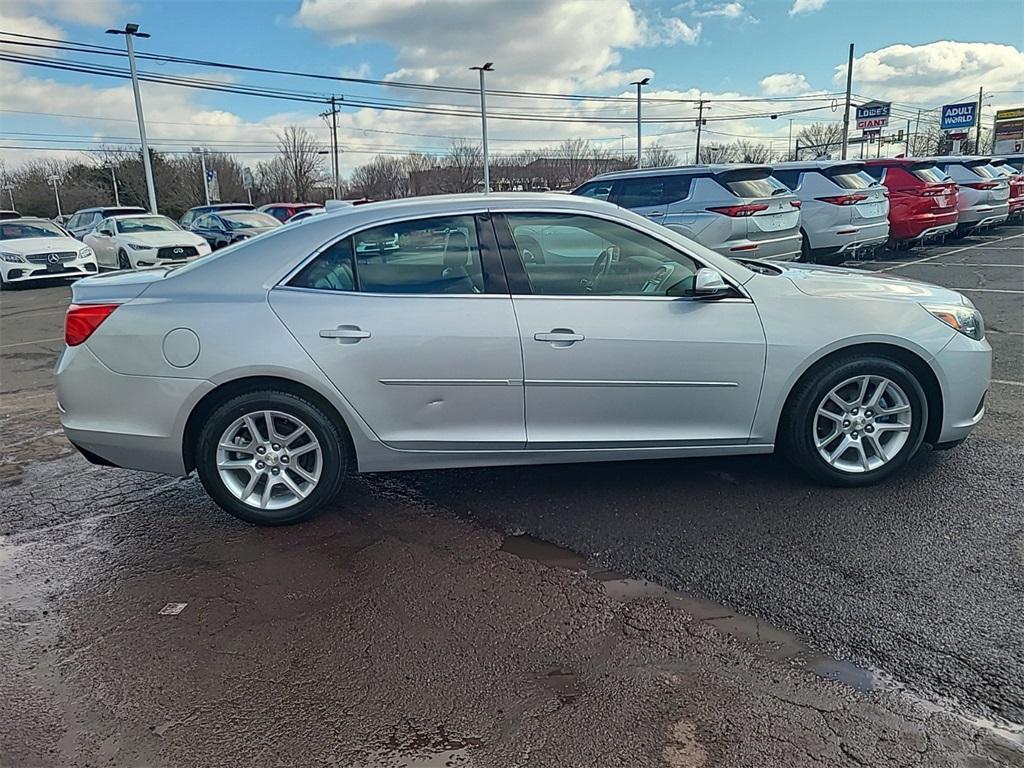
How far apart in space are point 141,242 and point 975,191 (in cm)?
1879

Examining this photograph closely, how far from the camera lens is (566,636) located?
2.85 meters

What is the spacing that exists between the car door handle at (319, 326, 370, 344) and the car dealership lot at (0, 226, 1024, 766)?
3.18ft

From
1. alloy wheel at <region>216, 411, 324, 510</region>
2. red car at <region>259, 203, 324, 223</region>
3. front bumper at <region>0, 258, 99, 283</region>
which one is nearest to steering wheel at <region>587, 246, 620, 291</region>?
alloy wheel at <region>216, 411, 324, 510</region>

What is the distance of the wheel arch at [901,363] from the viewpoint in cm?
394

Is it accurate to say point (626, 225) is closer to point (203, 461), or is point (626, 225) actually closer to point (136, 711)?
point (203, 461)

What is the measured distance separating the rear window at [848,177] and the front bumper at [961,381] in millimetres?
9714

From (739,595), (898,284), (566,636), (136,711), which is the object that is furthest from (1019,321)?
(136,711)

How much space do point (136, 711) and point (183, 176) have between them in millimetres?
65320

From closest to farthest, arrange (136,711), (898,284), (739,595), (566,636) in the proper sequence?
(136,711)
(566,636)
(739,595)
(898,284)

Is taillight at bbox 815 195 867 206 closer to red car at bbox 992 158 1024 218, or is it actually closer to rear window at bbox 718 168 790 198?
rear window at bbox 718 168 790 198

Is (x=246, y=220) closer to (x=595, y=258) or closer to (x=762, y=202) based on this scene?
(x=762, y=202)

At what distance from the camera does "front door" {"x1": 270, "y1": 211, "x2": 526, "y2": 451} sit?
367cm

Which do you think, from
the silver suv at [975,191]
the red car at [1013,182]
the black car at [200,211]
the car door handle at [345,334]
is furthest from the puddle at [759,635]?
the black car at [200,211]

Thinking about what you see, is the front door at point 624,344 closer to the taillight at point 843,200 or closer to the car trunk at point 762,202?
the car trunk at point 762,202
